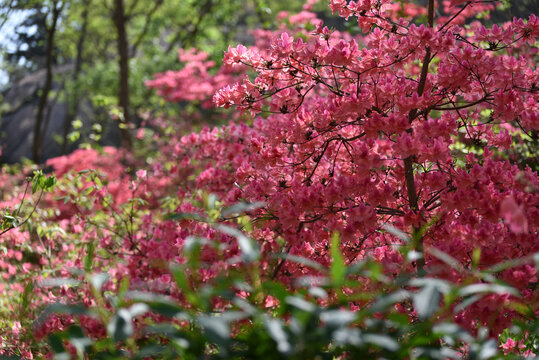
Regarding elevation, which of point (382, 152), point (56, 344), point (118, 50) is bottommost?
point (56, 344)

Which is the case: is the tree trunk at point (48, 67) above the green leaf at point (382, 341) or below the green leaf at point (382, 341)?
above

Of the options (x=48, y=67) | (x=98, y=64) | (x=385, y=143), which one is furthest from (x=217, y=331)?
(x=98, y=64)

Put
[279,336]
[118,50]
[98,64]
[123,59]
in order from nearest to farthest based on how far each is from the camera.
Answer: [279,336], [123,59], [118,50], [98,64]

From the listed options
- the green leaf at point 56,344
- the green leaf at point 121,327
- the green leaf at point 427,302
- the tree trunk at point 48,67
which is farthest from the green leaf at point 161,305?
the tree trunk at point 48,67

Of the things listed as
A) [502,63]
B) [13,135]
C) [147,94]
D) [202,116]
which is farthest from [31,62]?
[502,63]

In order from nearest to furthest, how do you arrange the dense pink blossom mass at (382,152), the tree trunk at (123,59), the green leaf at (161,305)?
the green leaf at (161,305) < the dense pink blossom mass at (382,152) < the tree trunk at (123,59)

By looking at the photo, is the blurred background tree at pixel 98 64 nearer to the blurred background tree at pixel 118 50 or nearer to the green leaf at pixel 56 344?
the blurred background tree at pixel 118 50

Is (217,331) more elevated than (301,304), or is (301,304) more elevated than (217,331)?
(301,304)

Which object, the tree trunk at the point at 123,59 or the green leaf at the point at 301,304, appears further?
the tree trunk at the point at 123,59

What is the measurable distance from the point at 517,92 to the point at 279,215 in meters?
1.25

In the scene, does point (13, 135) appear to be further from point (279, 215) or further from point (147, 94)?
point (279, 215)

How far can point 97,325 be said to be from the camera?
2.89 meters

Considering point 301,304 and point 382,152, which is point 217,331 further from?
point 382,152

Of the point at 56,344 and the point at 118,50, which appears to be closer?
the point at 56,344
